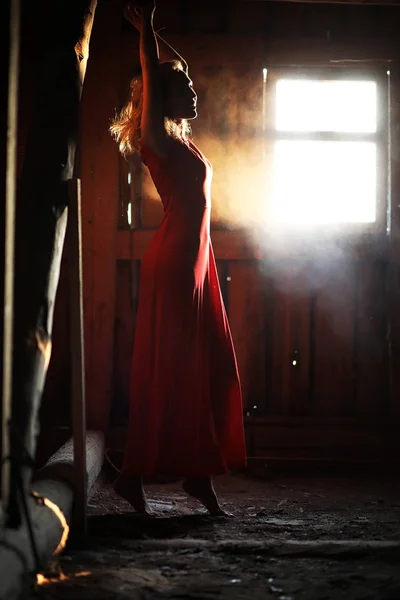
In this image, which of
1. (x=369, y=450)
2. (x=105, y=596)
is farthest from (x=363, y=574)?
(x=369, y=450)

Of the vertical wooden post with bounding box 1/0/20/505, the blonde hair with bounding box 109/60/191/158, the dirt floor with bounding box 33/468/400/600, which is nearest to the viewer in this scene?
the vertical wooden post with bounding box 1/0/20/505

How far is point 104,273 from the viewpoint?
15.6ft

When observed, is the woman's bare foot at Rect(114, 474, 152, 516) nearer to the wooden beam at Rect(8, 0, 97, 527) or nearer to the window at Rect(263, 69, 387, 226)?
the wooden beam at Rect(8, 0, 97, 527)

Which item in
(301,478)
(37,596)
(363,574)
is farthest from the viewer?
(301,478)

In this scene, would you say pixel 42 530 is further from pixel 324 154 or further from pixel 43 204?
pixel 324 154

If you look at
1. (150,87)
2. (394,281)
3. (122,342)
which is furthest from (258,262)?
(150,87)

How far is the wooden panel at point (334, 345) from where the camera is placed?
15.9 feet

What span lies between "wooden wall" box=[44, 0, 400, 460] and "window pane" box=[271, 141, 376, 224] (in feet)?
0.54

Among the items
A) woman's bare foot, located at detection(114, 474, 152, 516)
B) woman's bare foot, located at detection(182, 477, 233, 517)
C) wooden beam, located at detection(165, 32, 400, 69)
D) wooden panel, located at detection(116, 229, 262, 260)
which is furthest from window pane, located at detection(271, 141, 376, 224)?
woman's bare foot, located at detection(114, 474, 152, 516)

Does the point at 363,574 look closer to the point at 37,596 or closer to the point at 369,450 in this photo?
the point at 37,596

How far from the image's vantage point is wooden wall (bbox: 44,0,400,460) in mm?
4770

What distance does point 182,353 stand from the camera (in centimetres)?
335

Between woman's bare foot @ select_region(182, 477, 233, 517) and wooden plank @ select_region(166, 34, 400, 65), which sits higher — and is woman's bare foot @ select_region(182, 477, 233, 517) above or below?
below

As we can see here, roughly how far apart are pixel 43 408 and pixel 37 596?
272cm
